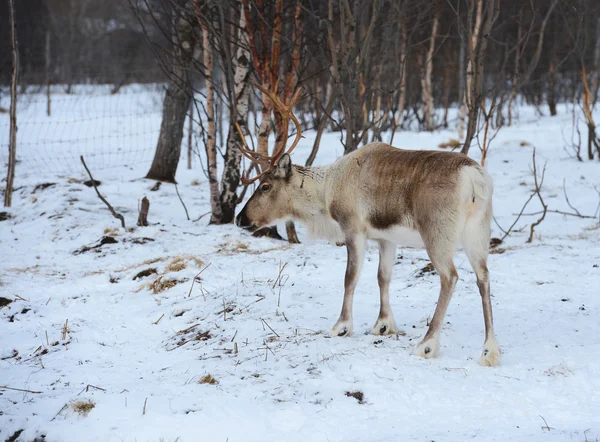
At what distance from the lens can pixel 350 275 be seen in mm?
4688

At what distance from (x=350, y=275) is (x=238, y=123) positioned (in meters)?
3.68

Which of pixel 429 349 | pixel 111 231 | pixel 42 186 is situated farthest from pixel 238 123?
pixel 429 349

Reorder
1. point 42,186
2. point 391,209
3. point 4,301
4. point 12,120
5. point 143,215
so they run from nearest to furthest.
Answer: point 391,209
point 4,301
point 143,215
point 12,120
point 42,186

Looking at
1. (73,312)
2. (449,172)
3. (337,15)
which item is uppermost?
(337,15)

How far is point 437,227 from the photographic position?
4109 millimetres

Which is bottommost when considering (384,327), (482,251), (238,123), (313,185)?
(384,327)

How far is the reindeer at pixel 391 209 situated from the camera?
4094mm

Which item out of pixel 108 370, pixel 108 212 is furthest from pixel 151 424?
pixel 108 212

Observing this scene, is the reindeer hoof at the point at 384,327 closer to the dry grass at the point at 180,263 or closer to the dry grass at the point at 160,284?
the dry grass at the point at 160,284

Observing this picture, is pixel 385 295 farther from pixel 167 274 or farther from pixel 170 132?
pixel 170 132

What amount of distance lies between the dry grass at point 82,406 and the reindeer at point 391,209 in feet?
5.80

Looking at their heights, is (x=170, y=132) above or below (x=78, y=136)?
above

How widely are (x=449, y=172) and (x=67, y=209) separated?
6.33m

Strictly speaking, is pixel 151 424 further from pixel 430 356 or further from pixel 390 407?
pixel 430 356
